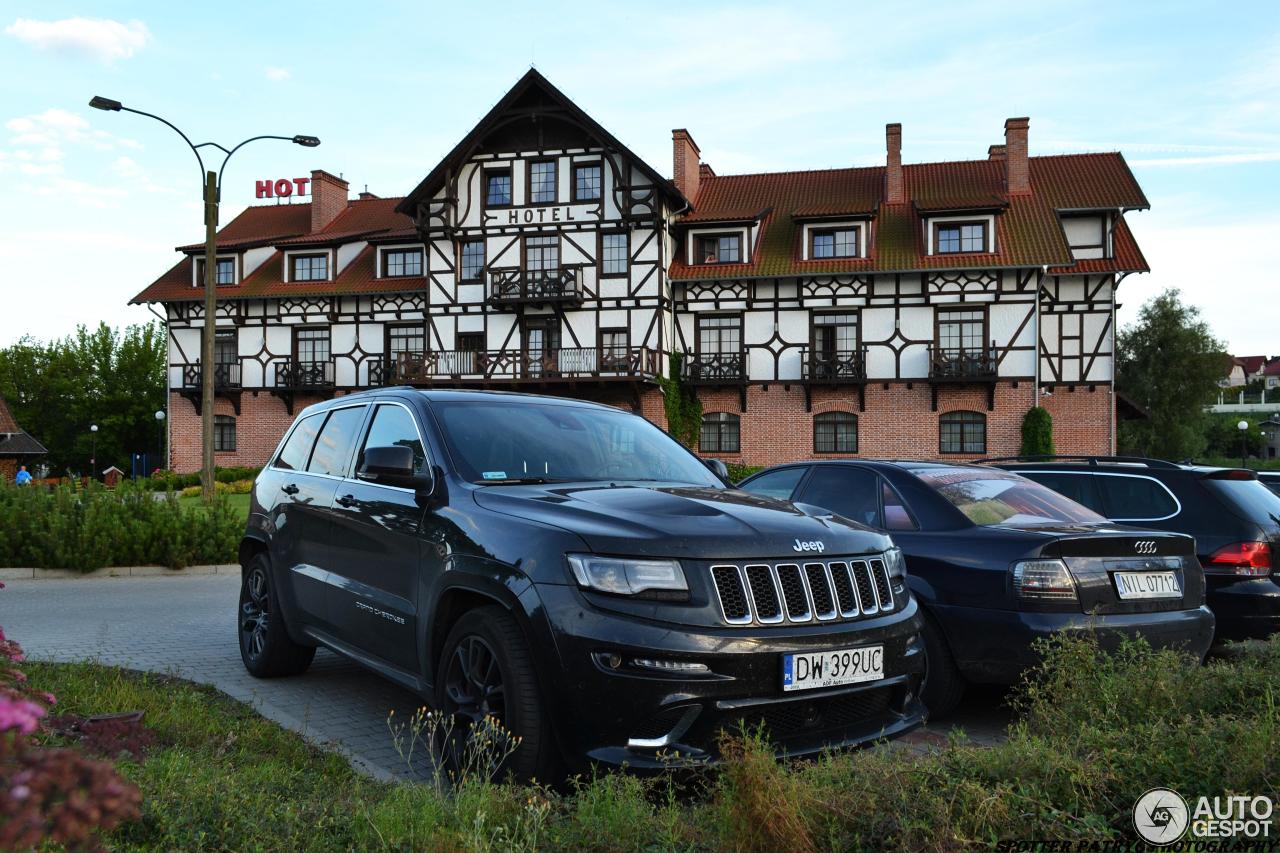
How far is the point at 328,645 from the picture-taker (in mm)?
5797

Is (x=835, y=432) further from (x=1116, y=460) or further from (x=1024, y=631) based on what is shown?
(x=1024, y=631)

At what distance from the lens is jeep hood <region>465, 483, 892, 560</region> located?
3.95 m

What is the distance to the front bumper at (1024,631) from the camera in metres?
5.31

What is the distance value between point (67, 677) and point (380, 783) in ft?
9.34

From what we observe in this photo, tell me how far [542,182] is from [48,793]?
35.2m

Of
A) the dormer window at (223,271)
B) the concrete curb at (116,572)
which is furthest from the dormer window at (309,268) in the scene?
the concrete curb at (116,572)

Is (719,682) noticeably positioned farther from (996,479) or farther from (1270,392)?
(1270,392)

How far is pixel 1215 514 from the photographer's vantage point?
6.98 m

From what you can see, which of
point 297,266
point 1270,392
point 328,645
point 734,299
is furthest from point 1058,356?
point 1270,392

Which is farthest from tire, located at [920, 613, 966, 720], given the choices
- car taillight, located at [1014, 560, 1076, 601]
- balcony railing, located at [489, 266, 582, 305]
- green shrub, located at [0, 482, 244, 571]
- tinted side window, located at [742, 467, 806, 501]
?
balcony railing, located at [489, 266, 582, 305]

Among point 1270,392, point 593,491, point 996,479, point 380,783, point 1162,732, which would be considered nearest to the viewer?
point 1162,732

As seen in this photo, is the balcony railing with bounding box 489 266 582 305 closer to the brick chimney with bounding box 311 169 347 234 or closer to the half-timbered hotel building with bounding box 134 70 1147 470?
the half-timbered hotel building with bounding box 134 70 1147 470

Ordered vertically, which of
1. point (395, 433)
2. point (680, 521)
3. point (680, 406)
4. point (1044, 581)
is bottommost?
point (1044, 581)

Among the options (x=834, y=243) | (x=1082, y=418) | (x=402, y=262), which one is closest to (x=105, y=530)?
(x=834, y=243)
